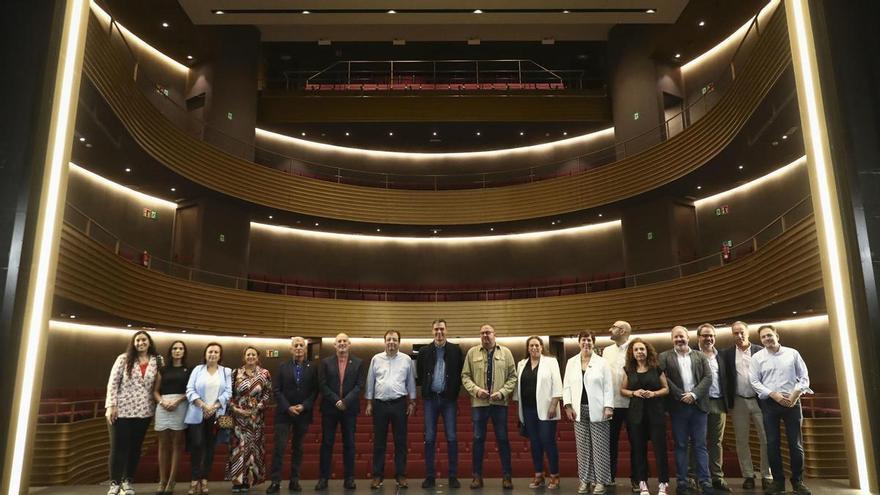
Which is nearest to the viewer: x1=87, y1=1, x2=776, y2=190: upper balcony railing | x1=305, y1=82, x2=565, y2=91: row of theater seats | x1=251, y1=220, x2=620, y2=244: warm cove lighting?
x1=87, y1=1, x2=776, y2=190: upper balcony railing

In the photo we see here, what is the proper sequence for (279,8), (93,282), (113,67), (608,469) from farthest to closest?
(113,67) → (93,282) → (279,8) → (608,469)

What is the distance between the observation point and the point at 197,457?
222 inches

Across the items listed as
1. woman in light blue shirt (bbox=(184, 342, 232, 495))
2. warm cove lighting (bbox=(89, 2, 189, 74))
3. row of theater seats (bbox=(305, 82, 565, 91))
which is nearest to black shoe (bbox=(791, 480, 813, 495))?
woman in light blue shirt (bbox=(184, 342, 232, 495))

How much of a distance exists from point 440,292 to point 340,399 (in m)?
12.7

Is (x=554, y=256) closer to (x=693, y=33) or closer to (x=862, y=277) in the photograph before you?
(x=693, y=33)

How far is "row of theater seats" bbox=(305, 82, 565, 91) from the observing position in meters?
19.9

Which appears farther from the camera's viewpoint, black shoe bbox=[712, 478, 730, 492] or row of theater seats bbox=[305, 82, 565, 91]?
row of theater seats bbox=[305, 82, 565, 91]

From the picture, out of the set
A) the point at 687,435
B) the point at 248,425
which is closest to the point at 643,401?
the point at 687,435

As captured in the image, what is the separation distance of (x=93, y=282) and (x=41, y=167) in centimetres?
757

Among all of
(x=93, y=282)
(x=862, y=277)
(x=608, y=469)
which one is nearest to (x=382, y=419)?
(x=608, y=469)

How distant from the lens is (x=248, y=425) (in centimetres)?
589

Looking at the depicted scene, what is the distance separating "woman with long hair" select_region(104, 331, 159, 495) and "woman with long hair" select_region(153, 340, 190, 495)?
10 cm

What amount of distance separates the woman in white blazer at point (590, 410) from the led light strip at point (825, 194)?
1.89 metres

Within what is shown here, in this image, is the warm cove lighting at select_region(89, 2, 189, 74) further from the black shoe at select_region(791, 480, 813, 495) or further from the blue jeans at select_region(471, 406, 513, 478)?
the black shoe at select_region(791, 480, 813, 495)
